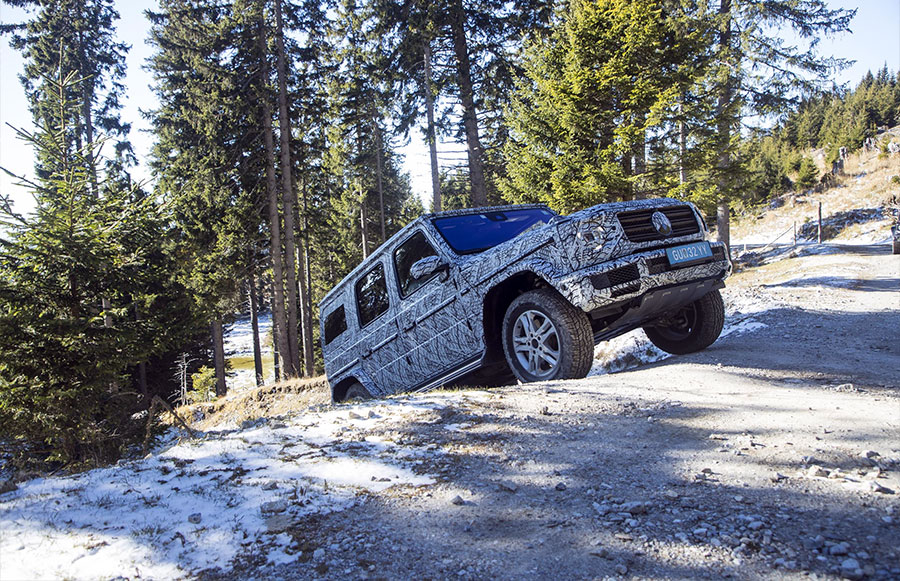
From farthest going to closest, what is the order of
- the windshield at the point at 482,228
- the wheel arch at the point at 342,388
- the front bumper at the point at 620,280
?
the wheel arch at the point at 342,388 < the windshield at the point at 482,228 < the front bumper at the point at 620,280

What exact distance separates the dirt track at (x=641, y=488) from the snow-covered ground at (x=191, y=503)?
0.56 feet

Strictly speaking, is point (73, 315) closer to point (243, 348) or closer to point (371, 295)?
point (371, 295)

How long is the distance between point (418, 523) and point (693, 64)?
1539cm

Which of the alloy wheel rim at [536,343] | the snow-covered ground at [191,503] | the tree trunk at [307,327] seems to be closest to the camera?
the snow-covered ground at [191,503]

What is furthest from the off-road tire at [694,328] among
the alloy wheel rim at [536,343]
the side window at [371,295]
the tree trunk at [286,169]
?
the tree trunk at [286,169]

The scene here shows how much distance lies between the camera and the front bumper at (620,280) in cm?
428

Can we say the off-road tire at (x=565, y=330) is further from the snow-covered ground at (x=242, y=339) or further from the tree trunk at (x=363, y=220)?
the snow-covered ground at (x=242, y=339)

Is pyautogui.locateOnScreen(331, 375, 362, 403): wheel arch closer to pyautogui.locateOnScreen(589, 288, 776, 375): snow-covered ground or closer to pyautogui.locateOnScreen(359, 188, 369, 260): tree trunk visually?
pyautogui.locateOnScreen(589, 288, 776, 375): snow-covered ground

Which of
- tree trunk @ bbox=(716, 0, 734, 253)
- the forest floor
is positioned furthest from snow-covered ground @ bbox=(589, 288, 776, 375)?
tree trunk @ bbox=(716, 0, 734, 253)

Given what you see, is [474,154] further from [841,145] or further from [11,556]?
[841,145]

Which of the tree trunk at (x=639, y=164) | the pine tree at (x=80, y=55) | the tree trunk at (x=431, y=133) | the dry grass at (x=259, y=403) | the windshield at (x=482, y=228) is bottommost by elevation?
the dry grass at (x=259, y=403)

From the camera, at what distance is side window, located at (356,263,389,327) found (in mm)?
6406

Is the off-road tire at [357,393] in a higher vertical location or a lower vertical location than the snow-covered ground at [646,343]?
lower

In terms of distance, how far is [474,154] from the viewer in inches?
697
